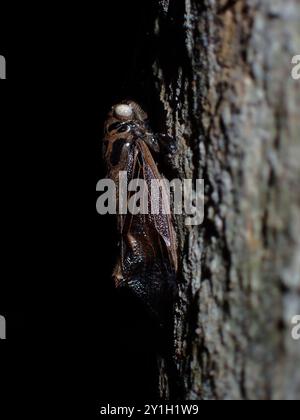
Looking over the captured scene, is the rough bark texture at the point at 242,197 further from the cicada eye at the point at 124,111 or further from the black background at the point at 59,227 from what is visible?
the black background at the point at 59,227

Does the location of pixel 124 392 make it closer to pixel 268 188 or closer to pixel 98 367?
pixel 98 367

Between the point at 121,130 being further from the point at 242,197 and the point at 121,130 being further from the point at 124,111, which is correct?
the point at 242,197

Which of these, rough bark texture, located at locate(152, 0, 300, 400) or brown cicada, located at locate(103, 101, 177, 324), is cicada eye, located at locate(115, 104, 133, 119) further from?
rough bark texture, located at locate(152, 0, 300, 400)

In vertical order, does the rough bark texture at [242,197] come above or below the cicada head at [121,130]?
below

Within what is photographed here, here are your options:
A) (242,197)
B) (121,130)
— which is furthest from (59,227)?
(242,197)

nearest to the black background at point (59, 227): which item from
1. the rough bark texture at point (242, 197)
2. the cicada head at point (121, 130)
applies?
the cicada head at point (121, 130)

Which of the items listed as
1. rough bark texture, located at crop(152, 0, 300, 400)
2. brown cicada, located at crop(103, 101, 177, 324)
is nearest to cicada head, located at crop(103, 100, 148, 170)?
brown cicada, located at crop(103, 101, 177, 324)
